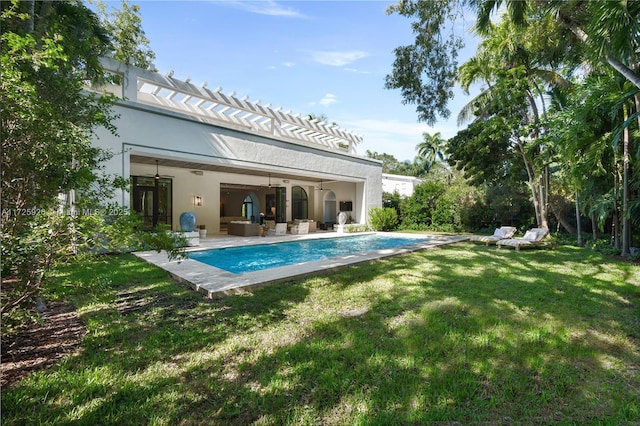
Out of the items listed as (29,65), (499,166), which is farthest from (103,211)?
(499,166)

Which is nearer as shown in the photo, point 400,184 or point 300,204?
point 300,204

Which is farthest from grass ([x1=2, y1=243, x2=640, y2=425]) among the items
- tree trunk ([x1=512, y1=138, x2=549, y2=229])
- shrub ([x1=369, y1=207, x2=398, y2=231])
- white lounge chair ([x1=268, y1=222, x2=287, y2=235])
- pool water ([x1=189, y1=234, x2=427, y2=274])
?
shrub ([x1=369, y1=207, x2=398, y2=231])

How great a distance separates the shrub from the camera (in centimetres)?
2019

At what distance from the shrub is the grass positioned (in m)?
14.1

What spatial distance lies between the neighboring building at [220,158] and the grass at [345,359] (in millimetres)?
6692

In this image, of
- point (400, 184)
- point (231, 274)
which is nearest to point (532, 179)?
point (231, 274)

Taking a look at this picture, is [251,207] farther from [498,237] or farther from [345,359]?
[345,359]

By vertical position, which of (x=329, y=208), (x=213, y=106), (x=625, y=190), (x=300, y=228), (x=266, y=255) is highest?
(x=213, y=106)

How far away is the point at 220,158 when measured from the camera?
1345 cm

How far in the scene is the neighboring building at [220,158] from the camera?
→ 11266 millimetres

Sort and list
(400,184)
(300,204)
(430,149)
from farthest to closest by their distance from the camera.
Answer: (430,149) < (400,184) < (300,204)

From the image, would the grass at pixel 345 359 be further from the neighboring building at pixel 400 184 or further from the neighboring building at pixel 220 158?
the neighboring building at pixel 400 184

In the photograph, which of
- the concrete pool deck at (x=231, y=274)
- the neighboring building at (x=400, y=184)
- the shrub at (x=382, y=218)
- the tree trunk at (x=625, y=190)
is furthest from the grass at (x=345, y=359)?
the neighboring building at (x=400, y=184)

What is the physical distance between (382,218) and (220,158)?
1132 centimetres
